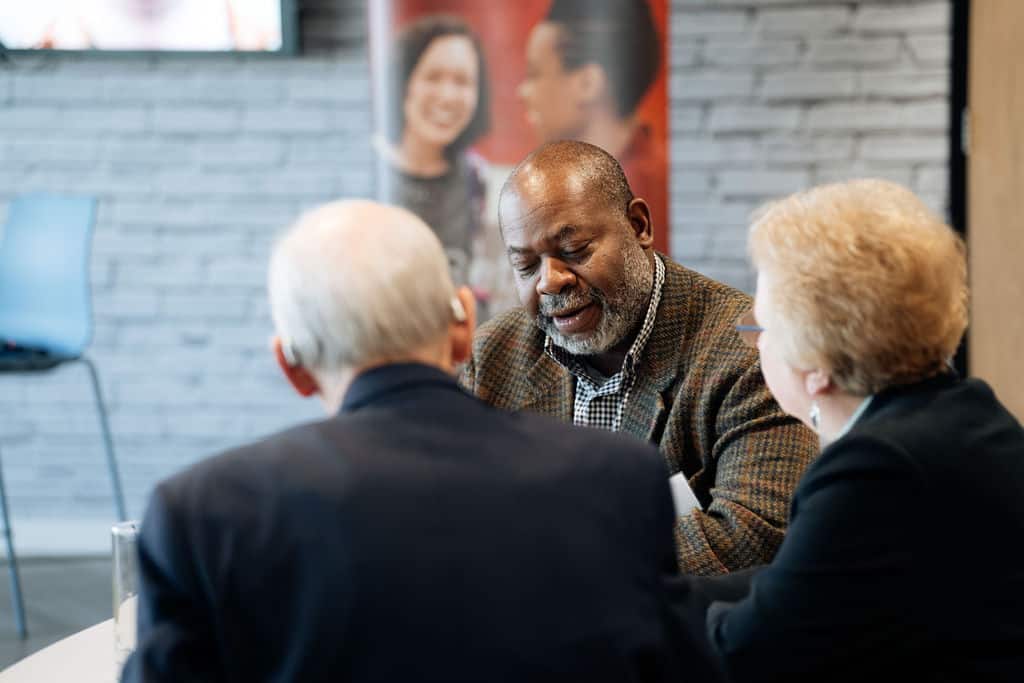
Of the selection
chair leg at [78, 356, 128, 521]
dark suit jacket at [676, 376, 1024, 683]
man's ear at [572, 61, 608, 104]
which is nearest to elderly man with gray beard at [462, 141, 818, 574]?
dark suit jacket at [676, 376, 1024, 683]

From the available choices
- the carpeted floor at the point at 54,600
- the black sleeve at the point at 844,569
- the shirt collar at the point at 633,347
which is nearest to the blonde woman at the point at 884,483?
the black sleeve at the point at 844,569

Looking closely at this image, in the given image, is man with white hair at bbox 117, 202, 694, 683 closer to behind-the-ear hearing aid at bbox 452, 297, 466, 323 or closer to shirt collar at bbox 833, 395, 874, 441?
behind-the-ear hearing aid at bbox 452, 297, 466, 323

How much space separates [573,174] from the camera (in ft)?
6.04

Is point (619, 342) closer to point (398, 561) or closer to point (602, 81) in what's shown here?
point (398, 561)

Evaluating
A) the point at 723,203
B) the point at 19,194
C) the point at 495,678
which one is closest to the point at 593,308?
the point at 495,678

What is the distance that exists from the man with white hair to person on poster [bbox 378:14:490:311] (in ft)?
8.20

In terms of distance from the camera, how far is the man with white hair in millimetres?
889

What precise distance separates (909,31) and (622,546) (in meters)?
3.19

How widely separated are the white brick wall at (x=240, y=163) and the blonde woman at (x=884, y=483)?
2.65 metres

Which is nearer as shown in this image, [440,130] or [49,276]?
[440,130]

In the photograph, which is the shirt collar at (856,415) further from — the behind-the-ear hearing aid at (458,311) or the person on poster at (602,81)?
the person on poster at (602,81)

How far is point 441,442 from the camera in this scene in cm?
94

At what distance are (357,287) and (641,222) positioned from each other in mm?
979

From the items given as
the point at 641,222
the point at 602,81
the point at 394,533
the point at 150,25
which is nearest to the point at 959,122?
the point at 602,81
